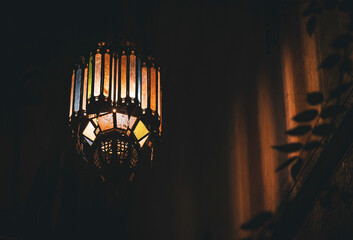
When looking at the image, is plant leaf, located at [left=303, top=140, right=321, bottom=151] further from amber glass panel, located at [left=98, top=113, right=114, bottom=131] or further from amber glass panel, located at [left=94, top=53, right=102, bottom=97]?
amber glass panel, located at [left=94, top=53, right=102, bottom=97]

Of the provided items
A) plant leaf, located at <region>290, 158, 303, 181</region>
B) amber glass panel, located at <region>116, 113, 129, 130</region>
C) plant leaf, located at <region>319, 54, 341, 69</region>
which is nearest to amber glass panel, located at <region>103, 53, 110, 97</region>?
amber glass panel, located at <region>116, 113, 129, 130</region>

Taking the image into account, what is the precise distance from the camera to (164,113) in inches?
242

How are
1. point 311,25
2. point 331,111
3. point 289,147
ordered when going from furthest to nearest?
1. point 311,25
2. point 289,147
3. point 331,111

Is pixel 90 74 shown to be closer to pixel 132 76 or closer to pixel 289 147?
pixel 132 76

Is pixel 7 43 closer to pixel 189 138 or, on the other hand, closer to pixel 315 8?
pixel 189 138

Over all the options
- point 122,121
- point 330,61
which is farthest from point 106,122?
point 330,61

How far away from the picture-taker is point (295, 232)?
4289 millimetres

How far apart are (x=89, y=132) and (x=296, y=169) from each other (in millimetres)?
1869

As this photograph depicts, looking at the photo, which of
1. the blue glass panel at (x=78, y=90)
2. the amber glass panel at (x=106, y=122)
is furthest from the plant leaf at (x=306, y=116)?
the blue glass panel at (x=78, y=90)

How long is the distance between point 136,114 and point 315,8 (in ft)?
6.63

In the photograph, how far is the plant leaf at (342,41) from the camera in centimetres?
425

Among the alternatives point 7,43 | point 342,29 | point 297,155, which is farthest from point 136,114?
point 7,43

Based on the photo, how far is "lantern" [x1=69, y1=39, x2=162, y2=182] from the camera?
13.6 feet

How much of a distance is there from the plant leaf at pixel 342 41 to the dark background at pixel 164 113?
1.04 m
